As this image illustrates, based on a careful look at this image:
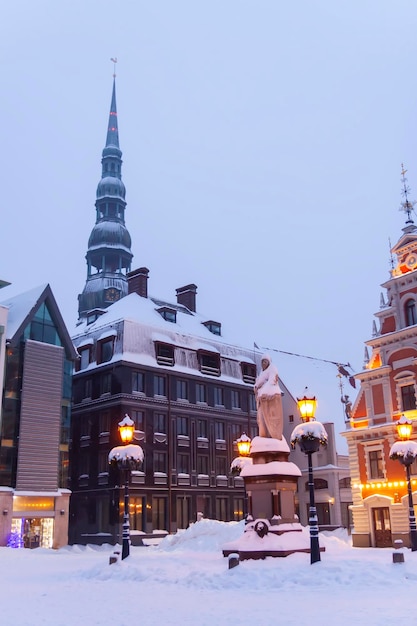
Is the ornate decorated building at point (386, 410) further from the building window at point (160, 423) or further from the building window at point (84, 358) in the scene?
the building window at point (84, 358)

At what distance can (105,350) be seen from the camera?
5231 cm

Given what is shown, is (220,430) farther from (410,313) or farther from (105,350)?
(410,313)

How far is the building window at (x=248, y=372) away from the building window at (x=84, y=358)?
14.3 metres

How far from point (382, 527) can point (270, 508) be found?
52.2 feet

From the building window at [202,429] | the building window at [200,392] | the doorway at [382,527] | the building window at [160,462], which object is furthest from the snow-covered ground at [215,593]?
the building window at [200,392]

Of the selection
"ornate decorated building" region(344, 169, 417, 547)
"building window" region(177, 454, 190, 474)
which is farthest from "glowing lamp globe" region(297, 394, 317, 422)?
"building window" region(177, 454, 190, 474)

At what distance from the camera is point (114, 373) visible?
5041 centimetres

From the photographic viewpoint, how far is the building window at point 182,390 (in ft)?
176

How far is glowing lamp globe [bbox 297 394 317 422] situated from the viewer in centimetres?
2147

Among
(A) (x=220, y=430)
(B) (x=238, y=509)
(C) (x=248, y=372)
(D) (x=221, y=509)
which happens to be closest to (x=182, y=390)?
(A) (x=220, y=430)

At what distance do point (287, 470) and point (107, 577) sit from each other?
7.27 meters

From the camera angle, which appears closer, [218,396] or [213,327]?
[218,396]

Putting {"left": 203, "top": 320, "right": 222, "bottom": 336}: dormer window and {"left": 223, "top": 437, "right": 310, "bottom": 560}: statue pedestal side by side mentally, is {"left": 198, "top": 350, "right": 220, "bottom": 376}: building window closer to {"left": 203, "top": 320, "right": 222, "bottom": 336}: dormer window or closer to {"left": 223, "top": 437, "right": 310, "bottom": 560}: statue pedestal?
{"left": 203, "top": 320, "right": 222, "bottom": 336}: dormer window

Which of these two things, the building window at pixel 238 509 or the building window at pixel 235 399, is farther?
the building window at pixel 235 399
